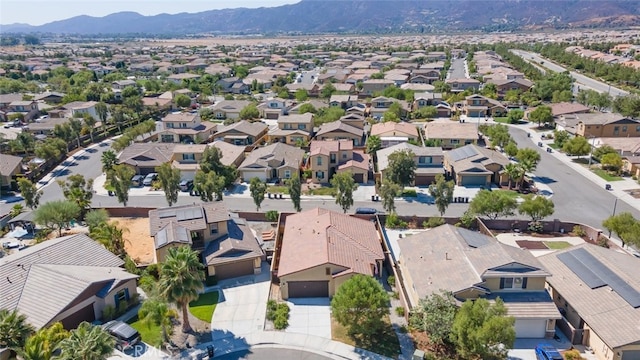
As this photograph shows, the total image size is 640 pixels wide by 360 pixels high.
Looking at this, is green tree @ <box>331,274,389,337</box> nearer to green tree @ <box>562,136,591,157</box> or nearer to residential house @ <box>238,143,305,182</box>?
residential house @ <box>238,143,305,182</box>

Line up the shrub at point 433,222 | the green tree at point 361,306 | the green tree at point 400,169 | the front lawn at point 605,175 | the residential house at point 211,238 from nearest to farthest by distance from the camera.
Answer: the green tree at point 361,306 → the residential house at point 211,238 → the shrub at point 433,222 → the green tree at point 400,169 → the front lawn at point 605,175

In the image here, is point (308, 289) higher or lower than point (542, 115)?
lower

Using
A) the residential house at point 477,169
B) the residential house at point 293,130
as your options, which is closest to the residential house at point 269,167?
the residential house at point 293,130

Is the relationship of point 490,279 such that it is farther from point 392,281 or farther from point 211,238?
point 211,238

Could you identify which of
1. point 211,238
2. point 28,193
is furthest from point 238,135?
point 211,238

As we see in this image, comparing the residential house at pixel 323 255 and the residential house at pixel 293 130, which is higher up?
the residential house at pixel 293 130

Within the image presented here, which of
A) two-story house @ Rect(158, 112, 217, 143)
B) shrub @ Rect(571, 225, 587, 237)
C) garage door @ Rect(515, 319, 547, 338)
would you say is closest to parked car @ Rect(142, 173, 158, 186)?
two-story house @ Rect(158, 112, 217, 143)

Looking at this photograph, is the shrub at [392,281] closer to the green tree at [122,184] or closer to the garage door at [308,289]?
the garage door at [308,289]
